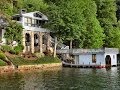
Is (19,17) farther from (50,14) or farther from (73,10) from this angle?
(73,10)

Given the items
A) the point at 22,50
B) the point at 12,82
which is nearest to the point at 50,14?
the point at 22,50

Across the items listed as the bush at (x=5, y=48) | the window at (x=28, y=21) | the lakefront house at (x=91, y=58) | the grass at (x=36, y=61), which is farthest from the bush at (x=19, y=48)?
the lakefront house at (x=91, y=58)

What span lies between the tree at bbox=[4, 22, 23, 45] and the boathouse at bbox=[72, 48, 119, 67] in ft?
53.3

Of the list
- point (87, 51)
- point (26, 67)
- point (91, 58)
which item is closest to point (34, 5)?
point (87, 51)

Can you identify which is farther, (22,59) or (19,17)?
(19,17)

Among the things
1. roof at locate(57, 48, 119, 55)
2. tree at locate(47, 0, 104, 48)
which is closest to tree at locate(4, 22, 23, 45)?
tree at locate(47, 0, 104, 48)

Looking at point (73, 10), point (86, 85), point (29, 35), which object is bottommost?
point (86, 85)

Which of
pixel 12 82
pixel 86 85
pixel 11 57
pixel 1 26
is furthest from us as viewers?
pixel 1 26

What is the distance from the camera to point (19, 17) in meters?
82.6

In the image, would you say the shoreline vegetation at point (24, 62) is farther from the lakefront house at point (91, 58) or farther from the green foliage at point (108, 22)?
the green foliage at point (108, 22)


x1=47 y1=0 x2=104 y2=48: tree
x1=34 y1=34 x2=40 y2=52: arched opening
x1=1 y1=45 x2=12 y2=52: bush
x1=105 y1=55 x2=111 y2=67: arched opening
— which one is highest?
x1=47 y1=0 x2=104 y2=48: tree

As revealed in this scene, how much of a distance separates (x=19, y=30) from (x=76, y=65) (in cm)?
1578

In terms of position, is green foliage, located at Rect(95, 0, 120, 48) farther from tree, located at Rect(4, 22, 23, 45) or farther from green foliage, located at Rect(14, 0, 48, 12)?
tree, located at Rect(4, 22, 23, 45)

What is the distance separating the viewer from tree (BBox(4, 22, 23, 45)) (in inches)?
2889
